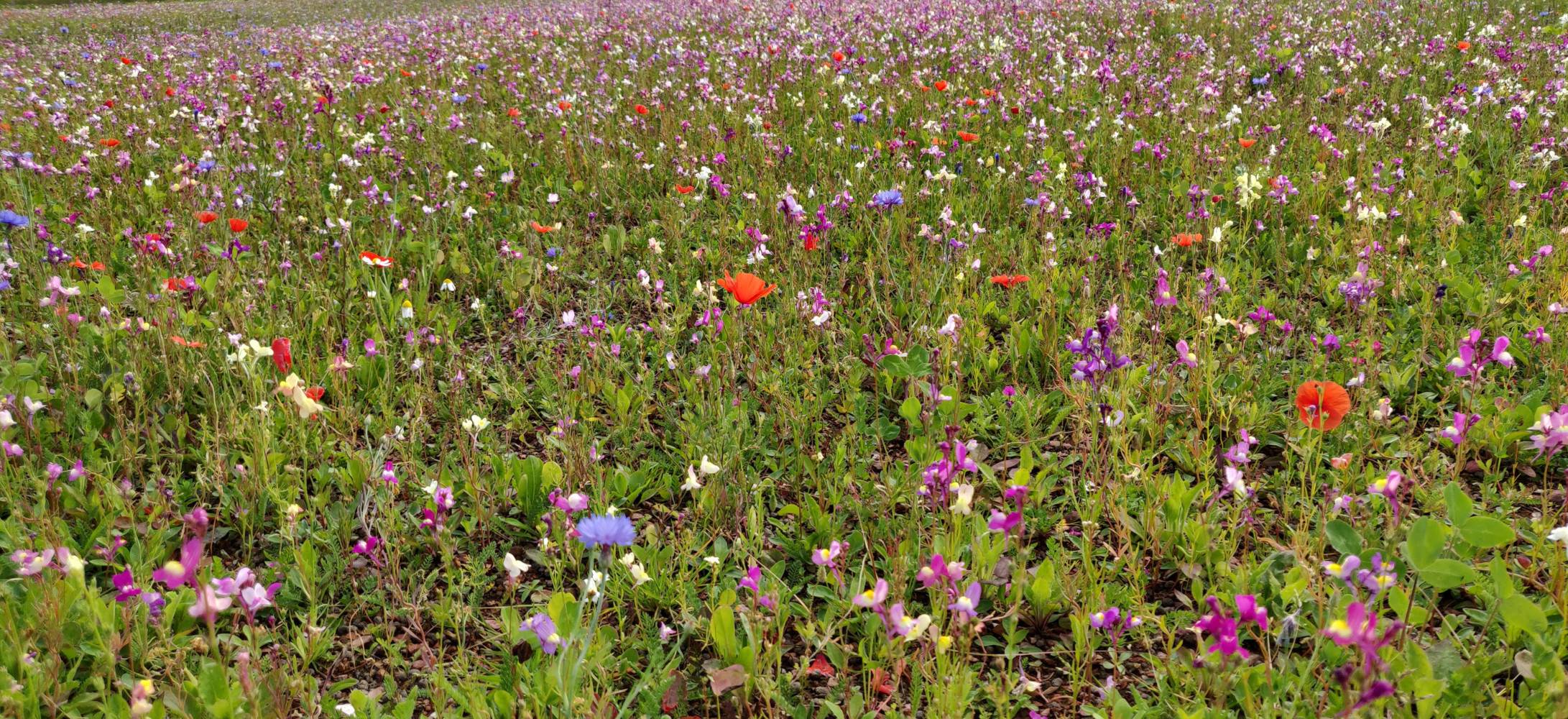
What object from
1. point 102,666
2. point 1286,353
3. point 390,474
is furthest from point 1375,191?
point 102,666

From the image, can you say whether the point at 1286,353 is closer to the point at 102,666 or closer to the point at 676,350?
the point at 676,350

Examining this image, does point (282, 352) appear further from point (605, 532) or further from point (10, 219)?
point (605, 532)

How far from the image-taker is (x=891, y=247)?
171 inches

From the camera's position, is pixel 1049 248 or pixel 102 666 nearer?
pixel 102 666

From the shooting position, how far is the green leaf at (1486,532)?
1725 mm

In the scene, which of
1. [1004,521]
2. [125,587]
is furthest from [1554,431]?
[125,587]

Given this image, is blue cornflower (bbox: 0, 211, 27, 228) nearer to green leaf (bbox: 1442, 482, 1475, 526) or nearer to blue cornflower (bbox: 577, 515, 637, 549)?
blue cornflower (bbox: 577, 515, 637, 549)

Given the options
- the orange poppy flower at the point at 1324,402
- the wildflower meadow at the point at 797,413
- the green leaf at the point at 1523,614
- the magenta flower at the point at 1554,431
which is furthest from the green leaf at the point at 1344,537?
the orange poppy flower at the point at 1324,402

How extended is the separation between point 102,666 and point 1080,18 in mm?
10761

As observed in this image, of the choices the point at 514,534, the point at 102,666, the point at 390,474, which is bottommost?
the point at 514,534

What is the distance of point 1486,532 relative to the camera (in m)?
1.75

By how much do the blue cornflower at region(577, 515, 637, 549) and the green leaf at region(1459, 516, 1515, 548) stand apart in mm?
1614

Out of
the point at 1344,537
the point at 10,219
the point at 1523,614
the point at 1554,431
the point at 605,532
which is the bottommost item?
the point at 1523,614

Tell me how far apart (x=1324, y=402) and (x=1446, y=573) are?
A: 0.83 meters
